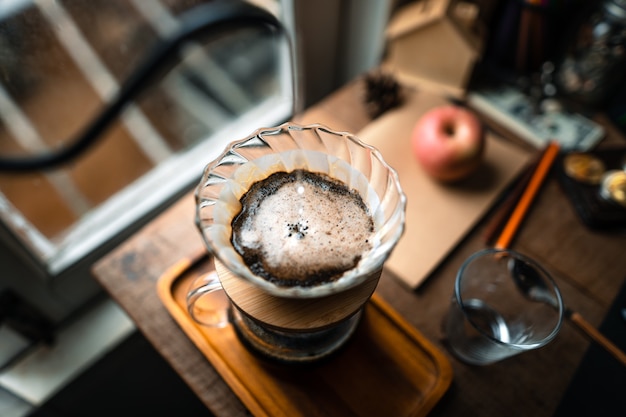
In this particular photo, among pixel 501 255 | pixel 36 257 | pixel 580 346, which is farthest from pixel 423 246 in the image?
pixel 36 257

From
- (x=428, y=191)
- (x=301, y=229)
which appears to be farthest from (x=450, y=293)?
(x=301, y=229)

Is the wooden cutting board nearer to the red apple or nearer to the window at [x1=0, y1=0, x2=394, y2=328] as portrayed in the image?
the red apple

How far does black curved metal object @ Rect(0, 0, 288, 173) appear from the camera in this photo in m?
0.47

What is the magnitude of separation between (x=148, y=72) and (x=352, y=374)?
362mm

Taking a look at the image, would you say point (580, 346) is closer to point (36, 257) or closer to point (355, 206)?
point (355, 206)

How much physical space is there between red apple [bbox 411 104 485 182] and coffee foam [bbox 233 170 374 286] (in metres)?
0.23

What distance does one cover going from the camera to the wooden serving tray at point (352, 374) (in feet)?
1.49

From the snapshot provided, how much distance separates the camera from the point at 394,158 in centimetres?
62

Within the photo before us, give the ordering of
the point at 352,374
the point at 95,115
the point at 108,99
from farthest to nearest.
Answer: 1. the point at 108,99
2. the point at 95,115
3. the point at 352,374

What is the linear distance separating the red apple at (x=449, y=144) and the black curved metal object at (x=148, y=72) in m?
0.25

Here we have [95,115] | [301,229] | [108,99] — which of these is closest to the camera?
[301,229]

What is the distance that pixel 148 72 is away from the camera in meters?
0.47

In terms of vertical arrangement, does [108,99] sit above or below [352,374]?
above

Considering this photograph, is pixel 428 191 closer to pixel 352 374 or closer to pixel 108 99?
pixel 352 374
